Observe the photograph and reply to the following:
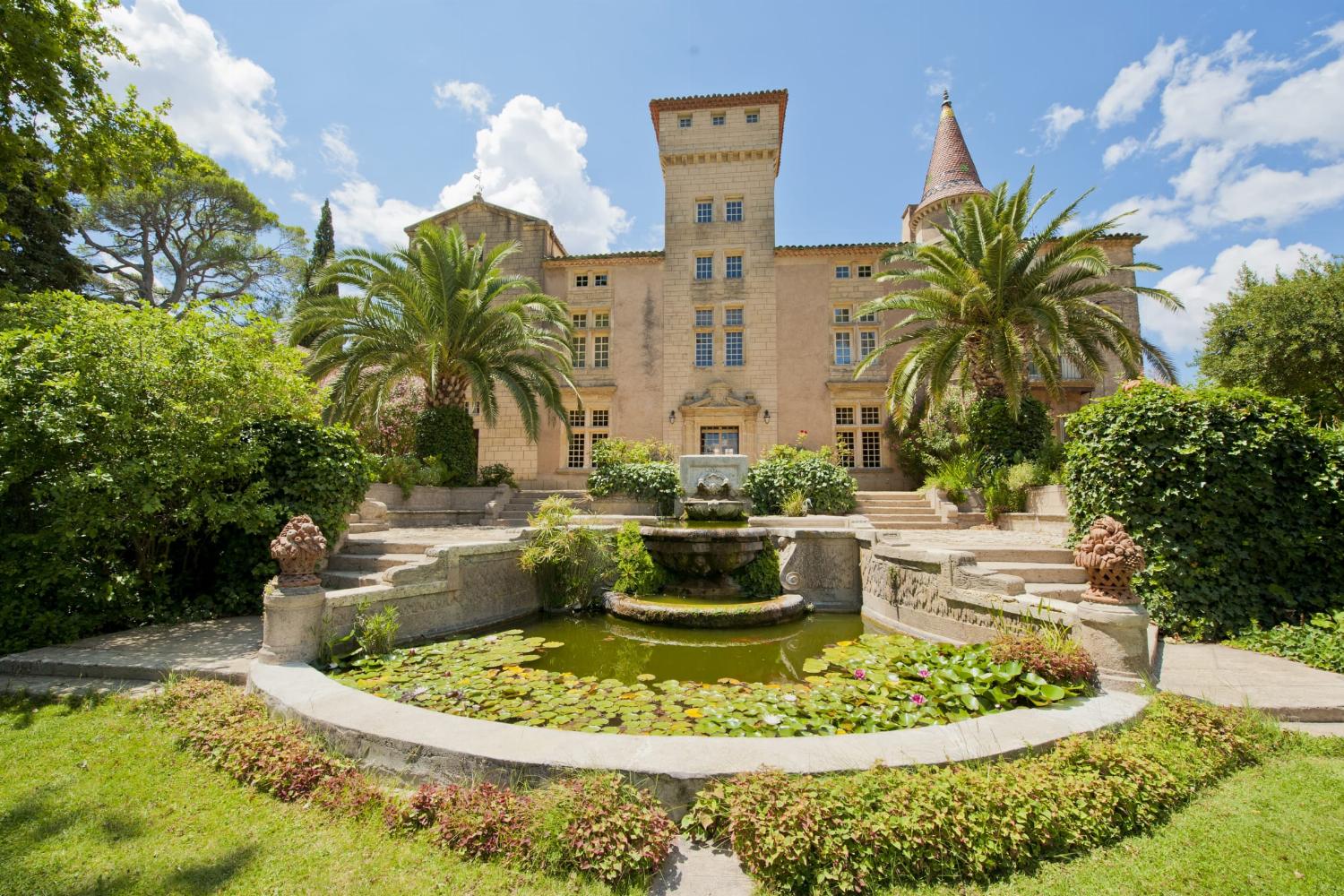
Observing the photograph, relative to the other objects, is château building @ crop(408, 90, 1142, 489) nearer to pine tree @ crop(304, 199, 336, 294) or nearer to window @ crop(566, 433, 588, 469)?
window @ crop(566, 433, 588, 469)

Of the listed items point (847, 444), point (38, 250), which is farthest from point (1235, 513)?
point (38, 250)

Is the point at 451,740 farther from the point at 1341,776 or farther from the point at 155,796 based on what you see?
the point at 1341,776

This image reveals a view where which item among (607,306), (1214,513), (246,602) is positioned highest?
(607,306)

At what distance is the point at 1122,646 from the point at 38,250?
2529 centimetres

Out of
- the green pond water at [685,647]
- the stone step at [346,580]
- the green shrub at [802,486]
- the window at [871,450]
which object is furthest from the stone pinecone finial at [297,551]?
the window at [871,450]

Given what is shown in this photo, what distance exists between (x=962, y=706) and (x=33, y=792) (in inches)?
245

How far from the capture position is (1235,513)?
259 inches

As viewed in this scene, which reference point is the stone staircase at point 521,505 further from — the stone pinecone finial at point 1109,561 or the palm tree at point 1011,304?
the stone pinecone finial at point 1109,561

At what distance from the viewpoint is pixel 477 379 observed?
15680mm

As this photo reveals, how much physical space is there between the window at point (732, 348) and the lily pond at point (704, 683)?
16084 millimetres

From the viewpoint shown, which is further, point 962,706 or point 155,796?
point 962,706

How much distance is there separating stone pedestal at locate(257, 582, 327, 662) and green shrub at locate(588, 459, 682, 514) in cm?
979

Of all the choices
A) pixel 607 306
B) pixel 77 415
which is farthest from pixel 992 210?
pixel 77 415

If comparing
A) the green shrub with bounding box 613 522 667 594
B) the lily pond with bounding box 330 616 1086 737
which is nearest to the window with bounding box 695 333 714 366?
the green shrub with bounding box 613 522 667 594
